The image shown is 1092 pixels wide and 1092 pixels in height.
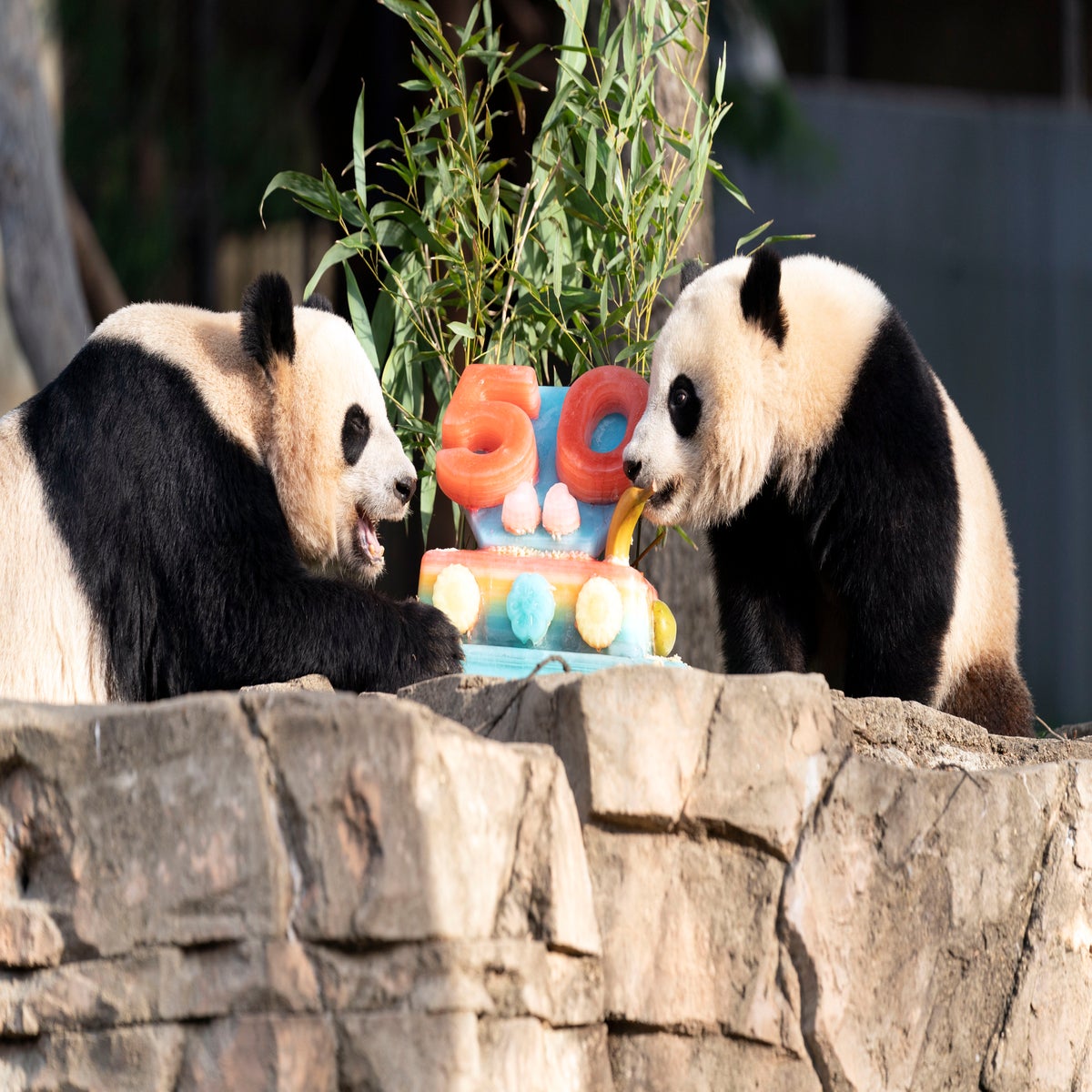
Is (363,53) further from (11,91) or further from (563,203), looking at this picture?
(563,203)

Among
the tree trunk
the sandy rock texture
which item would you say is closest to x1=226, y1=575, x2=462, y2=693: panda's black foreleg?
the sandy rock texture

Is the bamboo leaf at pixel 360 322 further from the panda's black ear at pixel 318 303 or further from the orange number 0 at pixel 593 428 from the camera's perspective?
the orange number 0 at pixel 593 428

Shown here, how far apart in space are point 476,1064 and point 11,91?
6.35m

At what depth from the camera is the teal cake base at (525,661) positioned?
10.6ft

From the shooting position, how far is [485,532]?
138 inches

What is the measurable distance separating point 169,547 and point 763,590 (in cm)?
145

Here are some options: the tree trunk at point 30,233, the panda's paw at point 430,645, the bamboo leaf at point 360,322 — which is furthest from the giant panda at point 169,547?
the tree trunk at point 30,233

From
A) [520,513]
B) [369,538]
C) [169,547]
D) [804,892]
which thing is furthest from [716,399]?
[804,892]

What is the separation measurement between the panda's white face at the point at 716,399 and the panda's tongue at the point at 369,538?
0.65 meters

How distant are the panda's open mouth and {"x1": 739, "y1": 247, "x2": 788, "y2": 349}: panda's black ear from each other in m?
1.00

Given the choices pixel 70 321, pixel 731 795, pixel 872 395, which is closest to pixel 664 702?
pixel 731 795

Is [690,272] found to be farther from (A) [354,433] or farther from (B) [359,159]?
(A) [354,433]

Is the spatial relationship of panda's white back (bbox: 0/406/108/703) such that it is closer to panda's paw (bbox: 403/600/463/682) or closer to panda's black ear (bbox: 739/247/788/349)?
panda's paw (bbox: 403/600/463/682)

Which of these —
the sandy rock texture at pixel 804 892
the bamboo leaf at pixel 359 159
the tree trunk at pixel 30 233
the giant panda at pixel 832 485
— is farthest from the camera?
the tree trunk at pixel 30 233
